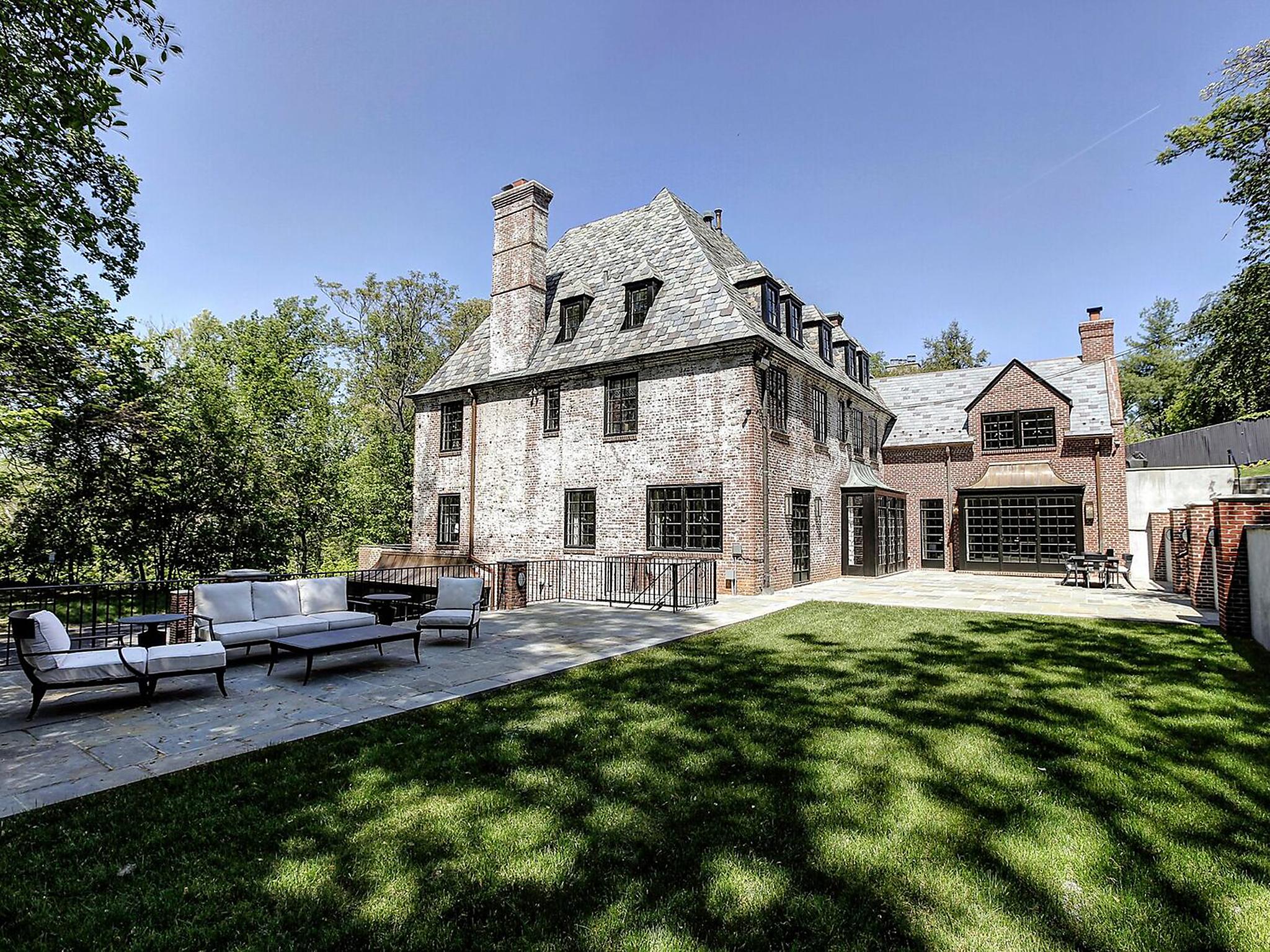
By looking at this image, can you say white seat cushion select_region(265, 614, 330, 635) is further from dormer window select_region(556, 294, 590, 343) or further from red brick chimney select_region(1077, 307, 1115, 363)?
red brick chimney select_region(1077, 307, 1115, 363)

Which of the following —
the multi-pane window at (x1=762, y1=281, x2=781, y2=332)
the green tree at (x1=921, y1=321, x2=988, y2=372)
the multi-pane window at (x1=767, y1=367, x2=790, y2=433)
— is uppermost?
the green tree at (x1=921, y1=321, x2=988, y2=372)

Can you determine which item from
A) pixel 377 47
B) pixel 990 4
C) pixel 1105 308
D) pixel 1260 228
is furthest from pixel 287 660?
pixel 1105 308

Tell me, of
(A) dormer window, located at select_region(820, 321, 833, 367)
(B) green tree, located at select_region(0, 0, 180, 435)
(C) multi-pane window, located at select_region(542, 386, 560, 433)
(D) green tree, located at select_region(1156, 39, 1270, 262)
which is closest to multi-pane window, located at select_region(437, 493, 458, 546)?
(C) multi-pane window, located at select_region(542, 386, 560, 433)

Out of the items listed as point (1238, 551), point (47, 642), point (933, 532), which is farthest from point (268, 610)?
point (933, 532)

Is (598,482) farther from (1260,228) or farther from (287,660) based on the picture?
(1260,228)

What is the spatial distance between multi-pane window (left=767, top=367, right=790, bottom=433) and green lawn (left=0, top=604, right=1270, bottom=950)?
10941 mm

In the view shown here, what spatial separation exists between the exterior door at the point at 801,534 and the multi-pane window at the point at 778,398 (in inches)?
87.5

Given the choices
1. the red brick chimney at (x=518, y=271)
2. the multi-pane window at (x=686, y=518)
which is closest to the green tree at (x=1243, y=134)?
the multi-pane window at (x=686, y=518)

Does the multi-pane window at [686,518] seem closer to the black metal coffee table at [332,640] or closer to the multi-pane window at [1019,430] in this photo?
the black metal coffee table at [332,640]

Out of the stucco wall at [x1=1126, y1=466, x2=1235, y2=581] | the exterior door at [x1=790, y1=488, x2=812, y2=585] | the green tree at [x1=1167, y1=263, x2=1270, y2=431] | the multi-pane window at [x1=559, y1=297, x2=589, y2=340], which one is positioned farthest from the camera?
the stucco wall at [x1=1126, y1=466, x2=1235, y2=581]

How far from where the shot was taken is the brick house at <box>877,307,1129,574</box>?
21.8 m

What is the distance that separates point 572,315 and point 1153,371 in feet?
181

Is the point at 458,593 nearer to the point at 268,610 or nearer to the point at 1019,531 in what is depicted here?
the point at 268,610

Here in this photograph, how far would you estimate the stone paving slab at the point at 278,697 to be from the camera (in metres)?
4.68
